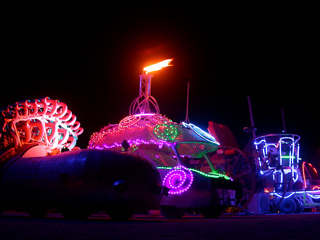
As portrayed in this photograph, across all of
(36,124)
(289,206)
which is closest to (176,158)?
(36,124)

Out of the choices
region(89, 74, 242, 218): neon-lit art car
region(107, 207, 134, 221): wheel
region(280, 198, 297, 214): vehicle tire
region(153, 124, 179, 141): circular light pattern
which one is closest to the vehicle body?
region(280, 198, 297, 214): vehicle tire

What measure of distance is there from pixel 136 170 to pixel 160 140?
314cm

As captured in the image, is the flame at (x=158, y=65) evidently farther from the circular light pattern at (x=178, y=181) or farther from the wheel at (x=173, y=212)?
the wheel at (x=173, y=212)

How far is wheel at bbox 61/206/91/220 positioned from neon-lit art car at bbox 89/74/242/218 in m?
1.74

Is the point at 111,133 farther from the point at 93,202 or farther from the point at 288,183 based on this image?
the point at 288,183

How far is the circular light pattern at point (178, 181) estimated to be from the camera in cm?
853

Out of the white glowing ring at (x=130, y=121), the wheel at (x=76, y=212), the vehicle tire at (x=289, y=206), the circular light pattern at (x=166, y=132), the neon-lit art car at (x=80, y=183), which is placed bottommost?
the vehicle tire at (x=289, y=206)

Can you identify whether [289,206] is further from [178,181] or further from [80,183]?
[80,183]

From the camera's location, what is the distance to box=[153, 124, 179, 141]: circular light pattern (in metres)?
10.1

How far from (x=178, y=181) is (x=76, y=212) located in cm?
264

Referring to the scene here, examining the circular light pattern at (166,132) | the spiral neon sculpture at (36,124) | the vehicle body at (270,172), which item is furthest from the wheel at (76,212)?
the vehicle body at (270,172)

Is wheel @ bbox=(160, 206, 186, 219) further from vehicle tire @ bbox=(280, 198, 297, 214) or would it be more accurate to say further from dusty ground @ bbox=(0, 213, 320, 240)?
vehicle tire @ bbox=(280, 198, 297, 214)

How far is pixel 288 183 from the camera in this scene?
1650 cm

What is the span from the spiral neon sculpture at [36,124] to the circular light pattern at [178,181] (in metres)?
3.57
